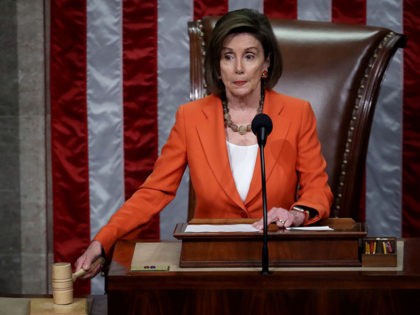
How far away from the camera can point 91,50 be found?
3.34m

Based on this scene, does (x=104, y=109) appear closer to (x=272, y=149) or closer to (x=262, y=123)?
(x=272, y=149)

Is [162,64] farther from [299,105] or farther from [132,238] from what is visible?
[132,238]

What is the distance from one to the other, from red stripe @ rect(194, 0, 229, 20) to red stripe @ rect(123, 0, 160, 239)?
0.19 metres

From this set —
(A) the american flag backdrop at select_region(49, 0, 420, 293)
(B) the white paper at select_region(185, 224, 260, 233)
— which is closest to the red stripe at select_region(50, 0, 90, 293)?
(A) the american flag backdrop at select_region(49, 0, 420, 293)

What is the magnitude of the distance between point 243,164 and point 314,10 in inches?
45.8

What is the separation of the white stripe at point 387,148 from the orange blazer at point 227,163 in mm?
969

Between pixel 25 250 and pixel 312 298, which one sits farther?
pixel 25 250

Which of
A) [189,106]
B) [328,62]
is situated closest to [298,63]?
[328,62]

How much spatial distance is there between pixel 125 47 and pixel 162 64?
18 centimetres

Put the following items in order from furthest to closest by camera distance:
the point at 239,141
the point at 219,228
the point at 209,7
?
the point at 209,7 < the point at 239,141 < the point at 219,228

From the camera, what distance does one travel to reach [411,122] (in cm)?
333

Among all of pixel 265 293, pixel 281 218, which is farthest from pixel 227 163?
pixel 265 293

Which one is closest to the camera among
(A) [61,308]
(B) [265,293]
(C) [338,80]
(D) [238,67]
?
(B) [265,293]

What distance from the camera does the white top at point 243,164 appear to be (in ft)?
7.93
